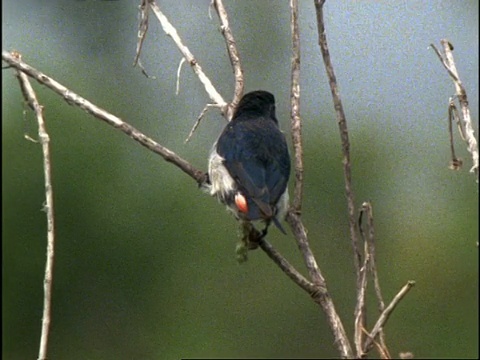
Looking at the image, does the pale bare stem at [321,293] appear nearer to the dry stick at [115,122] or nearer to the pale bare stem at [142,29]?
the dry stick at [115,122]

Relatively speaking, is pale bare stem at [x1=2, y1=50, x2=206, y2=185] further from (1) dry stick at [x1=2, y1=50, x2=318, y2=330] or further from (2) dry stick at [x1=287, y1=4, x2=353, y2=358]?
(2) dry stick at [x1=287, y1=4, x2=353, y2=358]

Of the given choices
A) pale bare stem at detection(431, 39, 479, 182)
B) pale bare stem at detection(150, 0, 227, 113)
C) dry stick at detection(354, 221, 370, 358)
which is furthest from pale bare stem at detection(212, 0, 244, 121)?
dry stick at detection(354, 221, 370, 358)

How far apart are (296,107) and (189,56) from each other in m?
0.52

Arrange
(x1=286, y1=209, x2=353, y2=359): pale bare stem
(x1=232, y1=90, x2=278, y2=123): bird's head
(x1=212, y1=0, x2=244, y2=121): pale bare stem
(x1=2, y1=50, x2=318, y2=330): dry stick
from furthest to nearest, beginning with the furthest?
(x1=232, y1=90, x2=278, y2=123): bird's head < (x1=212, y1=0, x2=244, y2=121): pale bare stem < (x1=2, y1=50, x2=318, y2=330): dry stick < (x1=286, y1=209, x2=353, y2=359): pale bare stem

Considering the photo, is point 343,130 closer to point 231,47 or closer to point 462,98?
point 462,98

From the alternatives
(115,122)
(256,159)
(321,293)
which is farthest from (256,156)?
(321,293)

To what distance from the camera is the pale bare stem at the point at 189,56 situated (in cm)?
438

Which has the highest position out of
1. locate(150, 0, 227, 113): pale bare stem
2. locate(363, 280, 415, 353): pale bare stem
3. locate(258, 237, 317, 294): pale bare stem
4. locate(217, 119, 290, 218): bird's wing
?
locate(150, 0, 227, 113): pale bare stem

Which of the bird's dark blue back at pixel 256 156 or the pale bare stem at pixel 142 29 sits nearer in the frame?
the pale bare stem at pixel 142 29

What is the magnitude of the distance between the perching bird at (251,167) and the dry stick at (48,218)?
43.4 inches

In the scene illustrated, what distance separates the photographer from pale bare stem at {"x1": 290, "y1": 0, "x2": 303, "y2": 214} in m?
3.97

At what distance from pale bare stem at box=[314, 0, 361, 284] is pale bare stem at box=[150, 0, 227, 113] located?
612 mm

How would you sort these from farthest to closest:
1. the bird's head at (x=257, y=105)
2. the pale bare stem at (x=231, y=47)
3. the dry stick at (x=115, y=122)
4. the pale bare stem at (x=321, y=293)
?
1. the bird's head at (x=257, y=105)
2. the pale bare stem at (x=231, y=47)
3. the dry stick at (x=115, y=122)
4. the pale bare stem at (x=321, y=293)

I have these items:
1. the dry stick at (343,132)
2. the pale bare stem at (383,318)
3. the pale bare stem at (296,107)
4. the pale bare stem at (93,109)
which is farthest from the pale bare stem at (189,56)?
the pale bare stem at (383,318)
